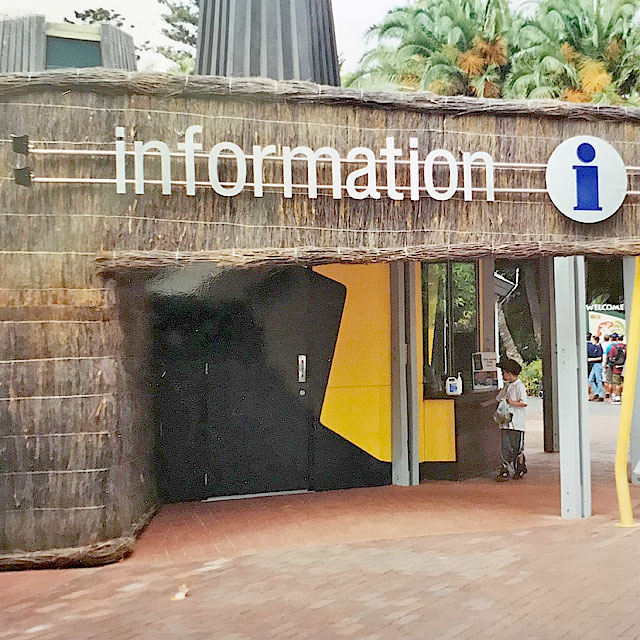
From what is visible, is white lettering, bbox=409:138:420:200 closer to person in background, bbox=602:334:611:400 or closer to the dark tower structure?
the dark tower structure

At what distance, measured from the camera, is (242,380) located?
10.1m

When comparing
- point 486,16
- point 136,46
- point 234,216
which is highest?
point 486,16

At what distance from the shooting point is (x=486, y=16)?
103 ft

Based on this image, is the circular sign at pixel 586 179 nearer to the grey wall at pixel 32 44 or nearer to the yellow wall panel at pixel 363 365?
the yellow wall panel at pixel 363 365

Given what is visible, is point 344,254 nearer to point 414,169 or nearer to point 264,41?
point 414,169

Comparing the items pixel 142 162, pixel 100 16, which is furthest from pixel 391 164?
pixel 100 16

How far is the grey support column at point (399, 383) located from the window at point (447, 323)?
54 cm

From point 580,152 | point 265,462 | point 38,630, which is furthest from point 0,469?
point 580,152

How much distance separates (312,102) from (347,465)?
4248mm

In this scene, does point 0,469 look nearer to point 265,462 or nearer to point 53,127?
point 53,127

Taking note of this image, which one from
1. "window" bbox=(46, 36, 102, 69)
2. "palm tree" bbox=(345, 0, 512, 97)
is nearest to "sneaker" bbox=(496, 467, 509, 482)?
"window" bbox=(46, 36, 102, 69)

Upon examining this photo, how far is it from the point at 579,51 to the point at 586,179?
79.3 feet

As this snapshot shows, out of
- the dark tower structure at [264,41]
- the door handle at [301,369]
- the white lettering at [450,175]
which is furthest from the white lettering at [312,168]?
the door handle at [301,369]

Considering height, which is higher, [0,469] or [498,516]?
[0,469]
